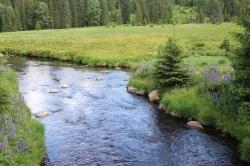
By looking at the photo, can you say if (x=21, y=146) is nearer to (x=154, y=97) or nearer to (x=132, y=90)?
(x=154, y=97)

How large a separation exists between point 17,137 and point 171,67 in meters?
15.7

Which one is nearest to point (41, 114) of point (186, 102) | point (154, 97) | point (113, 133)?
point (113, 133)

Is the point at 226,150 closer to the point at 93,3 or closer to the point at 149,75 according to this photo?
the point at 149,75

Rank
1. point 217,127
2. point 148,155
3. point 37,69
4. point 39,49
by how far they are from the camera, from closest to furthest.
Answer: point 148,155, point 217,127, point 37,69, point 39,49

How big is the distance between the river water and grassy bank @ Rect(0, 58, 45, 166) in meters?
1.26

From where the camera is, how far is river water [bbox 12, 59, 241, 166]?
1839cm

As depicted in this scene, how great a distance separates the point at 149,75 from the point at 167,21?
141 metres

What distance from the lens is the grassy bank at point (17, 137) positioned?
14.4 m

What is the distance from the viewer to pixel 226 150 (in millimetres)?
19359

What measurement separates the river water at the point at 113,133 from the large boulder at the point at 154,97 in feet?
1.84

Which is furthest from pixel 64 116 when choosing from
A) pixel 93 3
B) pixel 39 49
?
pixel 93 3

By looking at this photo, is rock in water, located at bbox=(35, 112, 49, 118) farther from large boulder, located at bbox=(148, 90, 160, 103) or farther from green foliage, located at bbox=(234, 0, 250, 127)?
green foliage, located at bbox=(234, 0, 250, 127)

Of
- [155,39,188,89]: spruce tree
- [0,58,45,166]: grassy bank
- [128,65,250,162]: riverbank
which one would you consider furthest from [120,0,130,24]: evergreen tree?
[0,58,45,166]: grassy bank

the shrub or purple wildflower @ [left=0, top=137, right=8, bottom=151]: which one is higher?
purple wildflower @ [left=0, top=137, right=8, bottom=151]
